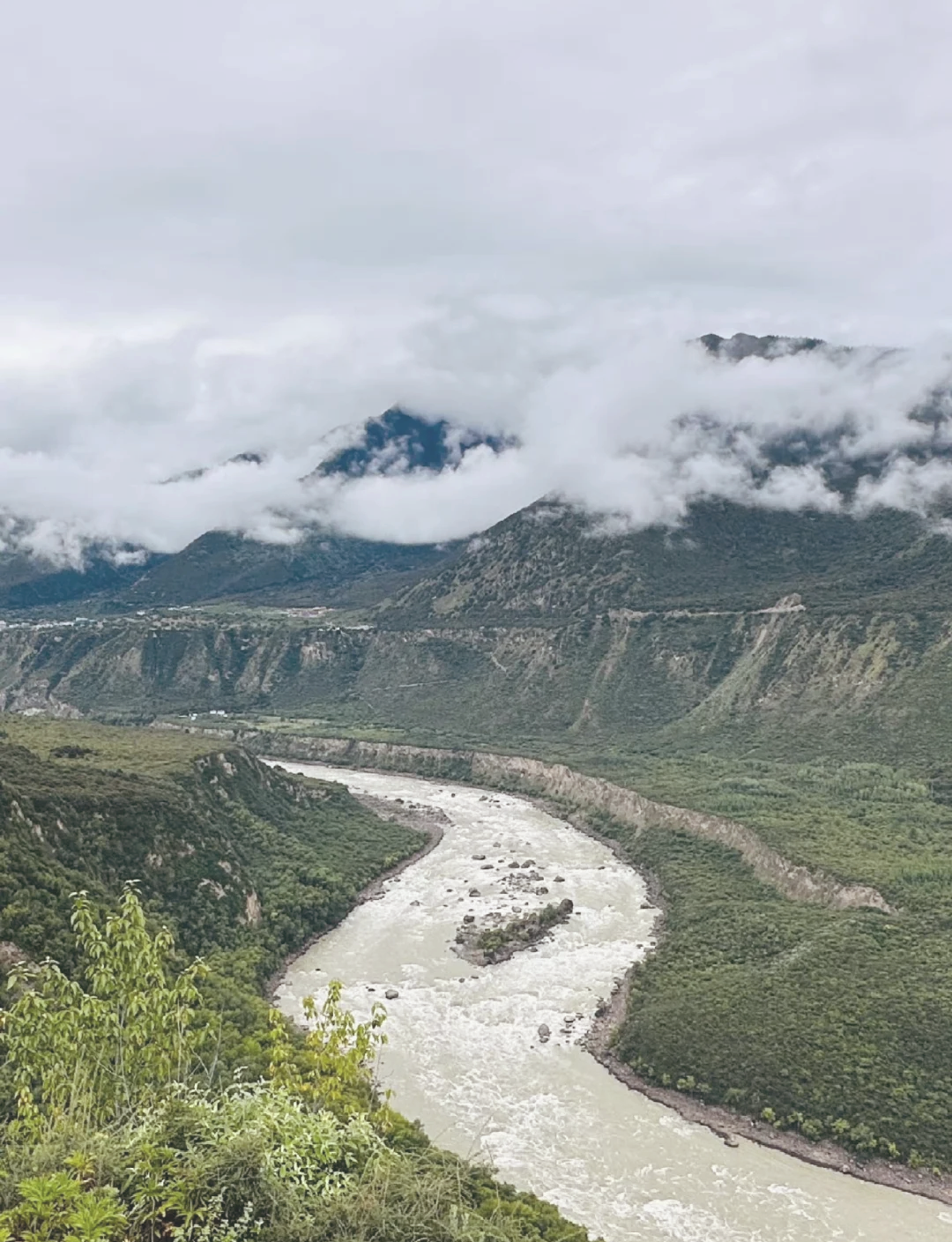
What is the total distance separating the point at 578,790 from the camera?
127312 millimetres

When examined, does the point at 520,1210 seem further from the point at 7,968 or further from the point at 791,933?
the point at 791,933

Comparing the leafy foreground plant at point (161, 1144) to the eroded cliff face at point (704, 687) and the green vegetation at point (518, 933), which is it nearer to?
the green vegetation at point (518, 933)

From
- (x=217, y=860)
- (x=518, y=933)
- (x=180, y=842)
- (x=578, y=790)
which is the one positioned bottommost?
(x=578, y=790)

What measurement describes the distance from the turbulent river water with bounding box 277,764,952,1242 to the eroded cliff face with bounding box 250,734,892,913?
11670mm

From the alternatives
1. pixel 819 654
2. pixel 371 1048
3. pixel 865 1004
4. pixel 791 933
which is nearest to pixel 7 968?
pixel 371 1048

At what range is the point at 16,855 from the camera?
5303 centimetres

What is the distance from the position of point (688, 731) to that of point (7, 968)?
122343 mm

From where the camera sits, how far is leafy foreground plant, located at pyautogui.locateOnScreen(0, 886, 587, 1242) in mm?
14305

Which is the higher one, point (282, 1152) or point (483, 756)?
point (282, 1152)

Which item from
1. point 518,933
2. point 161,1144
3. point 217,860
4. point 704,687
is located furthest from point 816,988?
point 704,687

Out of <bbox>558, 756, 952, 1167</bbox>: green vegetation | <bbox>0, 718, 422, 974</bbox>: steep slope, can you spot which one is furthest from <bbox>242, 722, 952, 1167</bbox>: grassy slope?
<bbox>0, 718, 422, 974</bbox>: steep slope

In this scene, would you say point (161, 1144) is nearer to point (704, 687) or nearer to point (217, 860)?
point (217, 860)

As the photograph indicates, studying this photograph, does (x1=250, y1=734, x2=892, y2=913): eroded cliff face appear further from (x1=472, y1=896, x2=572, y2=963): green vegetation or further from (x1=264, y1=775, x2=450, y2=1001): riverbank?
(x1=472, y1=896, x2=572, y2=963): green vegetation

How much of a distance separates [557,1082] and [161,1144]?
4309 cm
